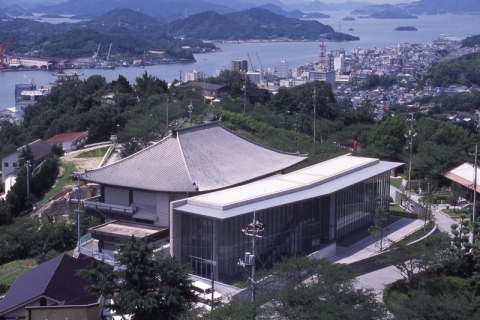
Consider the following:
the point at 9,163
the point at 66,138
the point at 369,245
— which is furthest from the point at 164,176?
the point at 66,138

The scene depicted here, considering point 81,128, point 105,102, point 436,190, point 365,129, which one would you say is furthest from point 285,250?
point 105,102

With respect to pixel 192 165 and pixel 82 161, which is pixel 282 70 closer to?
pixel 82 161

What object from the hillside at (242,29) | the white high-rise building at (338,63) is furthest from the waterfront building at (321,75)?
the hillside at (242,29)

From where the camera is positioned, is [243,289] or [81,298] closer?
[81,298]

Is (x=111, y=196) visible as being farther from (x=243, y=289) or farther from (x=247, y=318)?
(x=247, y=318)

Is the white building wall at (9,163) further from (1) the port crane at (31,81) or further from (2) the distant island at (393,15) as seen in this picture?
(2) the distant island at (393,15)

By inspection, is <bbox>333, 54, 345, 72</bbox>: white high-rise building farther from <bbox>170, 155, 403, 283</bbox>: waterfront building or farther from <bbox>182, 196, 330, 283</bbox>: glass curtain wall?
<bbox>182, 196, 330, 283</bbox>: glass curtain wall

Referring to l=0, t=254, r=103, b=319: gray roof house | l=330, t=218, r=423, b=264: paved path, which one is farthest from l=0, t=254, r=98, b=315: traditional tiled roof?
l=330, t=218, r=423, b=264: paved path
